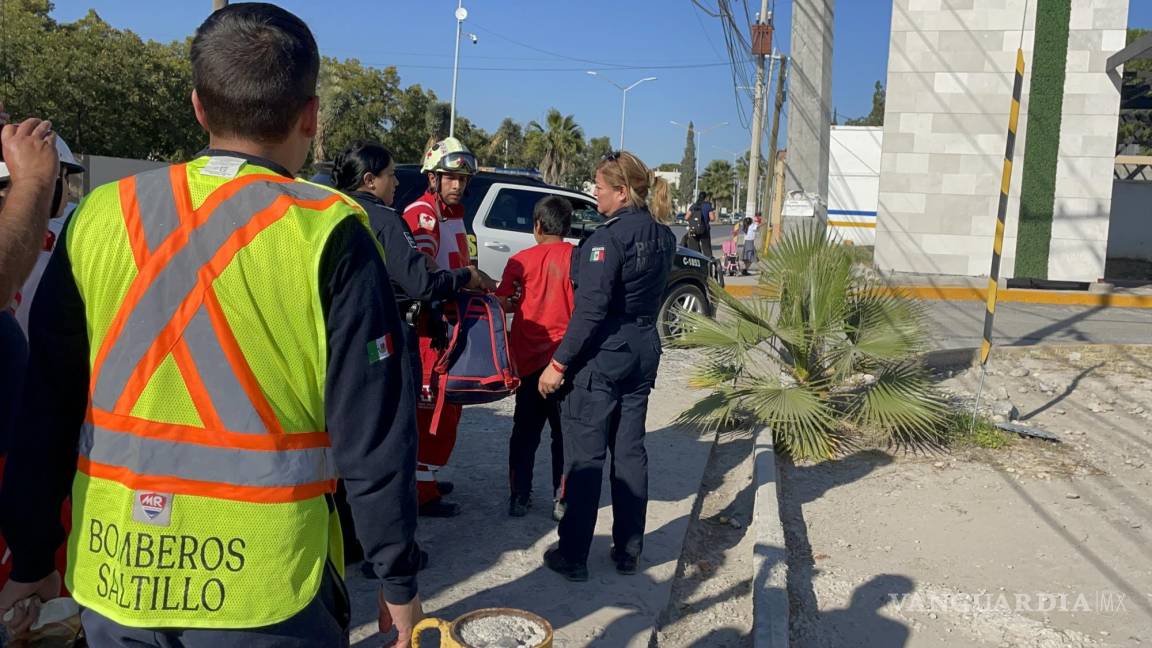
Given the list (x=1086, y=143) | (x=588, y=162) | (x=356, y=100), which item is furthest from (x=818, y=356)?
(x=588, y=162)

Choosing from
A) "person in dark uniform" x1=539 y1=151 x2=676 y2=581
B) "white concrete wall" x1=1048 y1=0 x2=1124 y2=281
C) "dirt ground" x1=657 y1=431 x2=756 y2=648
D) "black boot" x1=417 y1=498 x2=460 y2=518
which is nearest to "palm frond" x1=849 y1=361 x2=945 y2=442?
"dirt ground" x1=657 y1=431 x2=756 y2=648

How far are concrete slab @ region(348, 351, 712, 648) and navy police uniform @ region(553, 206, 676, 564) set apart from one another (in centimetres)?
22

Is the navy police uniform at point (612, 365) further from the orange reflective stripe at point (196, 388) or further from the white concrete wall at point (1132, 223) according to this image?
the white concrete wall at point (1132, 223)

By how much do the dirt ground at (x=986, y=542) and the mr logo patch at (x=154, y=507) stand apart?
315 centimetres

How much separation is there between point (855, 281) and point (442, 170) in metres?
3.68

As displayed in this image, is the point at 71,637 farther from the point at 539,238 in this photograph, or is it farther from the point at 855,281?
the point at 855,281

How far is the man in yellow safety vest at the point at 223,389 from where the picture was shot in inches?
62.4

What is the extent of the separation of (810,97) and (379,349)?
30.7 feet

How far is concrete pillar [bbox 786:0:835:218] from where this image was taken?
10195 mm

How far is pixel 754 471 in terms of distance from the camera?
605cm

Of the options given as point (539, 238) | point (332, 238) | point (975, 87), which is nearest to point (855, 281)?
point (539, 238)

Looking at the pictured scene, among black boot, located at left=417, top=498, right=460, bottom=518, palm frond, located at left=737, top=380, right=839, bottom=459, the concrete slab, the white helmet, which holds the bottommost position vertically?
the concrete slab

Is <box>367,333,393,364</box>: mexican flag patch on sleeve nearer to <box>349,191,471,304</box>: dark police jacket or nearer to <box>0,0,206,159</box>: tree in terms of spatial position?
<box>349,191,471,304</box>: dark police jacket

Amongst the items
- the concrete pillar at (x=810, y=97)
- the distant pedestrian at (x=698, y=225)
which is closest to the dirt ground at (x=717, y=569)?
the concrete pillar at (x=810, y=97)
